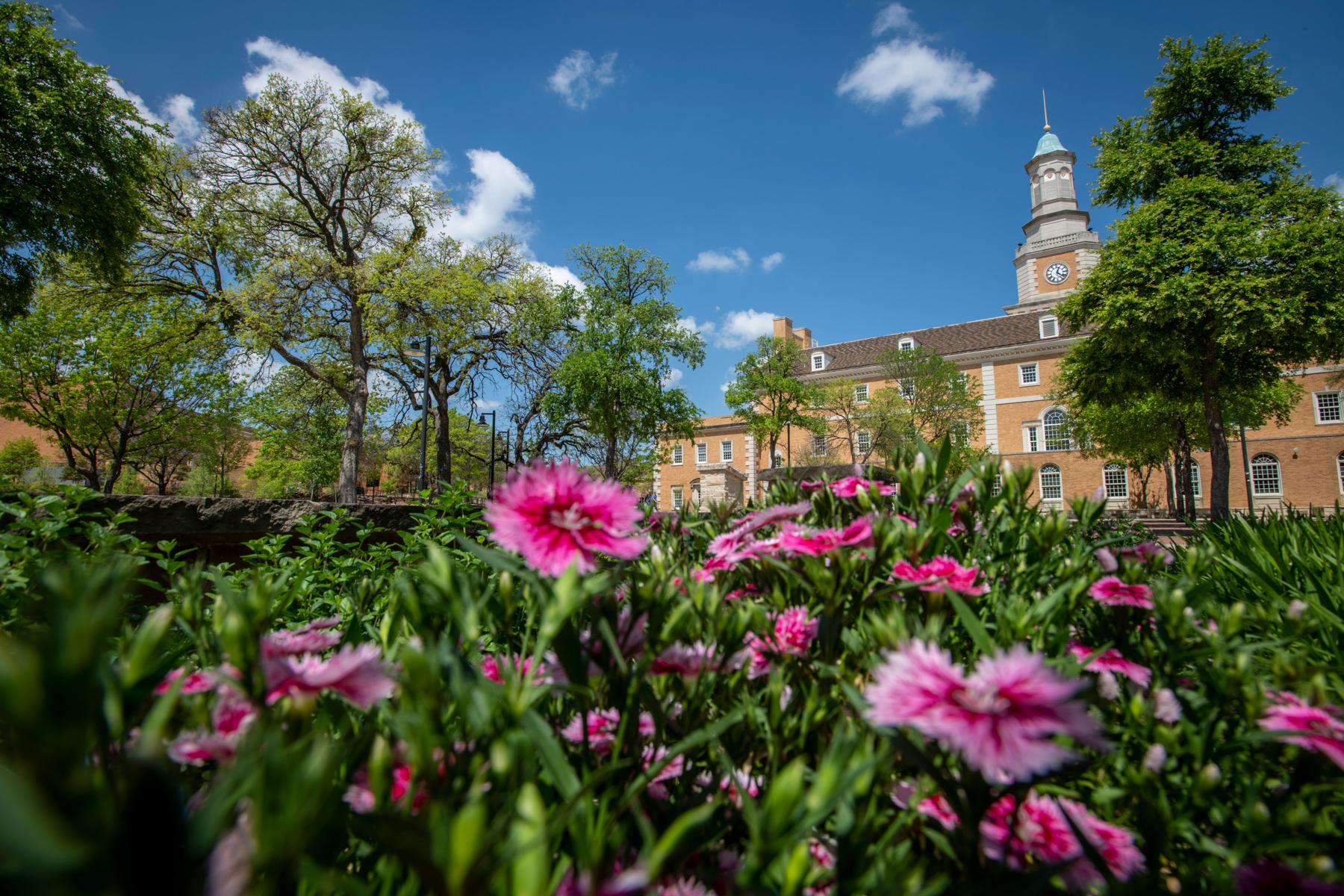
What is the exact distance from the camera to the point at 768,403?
36.5m

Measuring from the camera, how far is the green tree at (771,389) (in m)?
33.1

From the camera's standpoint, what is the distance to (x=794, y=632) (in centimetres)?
118

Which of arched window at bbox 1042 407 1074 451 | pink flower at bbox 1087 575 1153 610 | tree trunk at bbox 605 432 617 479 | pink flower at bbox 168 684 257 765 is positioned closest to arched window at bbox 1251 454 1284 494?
arched window at bbox 1042 407 1074 451

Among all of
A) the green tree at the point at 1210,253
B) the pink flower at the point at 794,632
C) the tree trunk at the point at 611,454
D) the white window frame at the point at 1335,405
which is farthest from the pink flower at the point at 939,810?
the white window frame at the point at 1335,405

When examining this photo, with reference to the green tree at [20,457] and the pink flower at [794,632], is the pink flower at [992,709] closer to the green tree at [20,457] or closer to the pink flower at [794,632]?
the pink flower at [794,632]

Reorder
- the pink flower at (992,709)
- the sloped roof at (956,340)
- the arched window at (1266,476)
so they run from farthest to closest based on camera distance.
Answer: the sloped roof at (956,340), the arched window at (1266,476), the pink flower at (992,709)

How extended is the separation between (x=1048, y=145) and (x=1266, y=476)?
33155 millimetres

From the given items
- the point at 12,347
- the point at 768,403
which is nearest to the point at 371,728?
the point at 12,347

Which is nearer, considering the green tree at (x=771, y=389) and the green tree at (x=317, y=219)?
the green tree at (x=317, y=219)

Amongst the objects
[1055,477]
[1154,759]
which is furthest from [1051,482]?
[1154,759]

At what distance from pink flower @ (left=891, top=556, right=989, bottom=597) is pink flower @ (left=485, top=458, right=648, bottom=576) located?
0.57 m

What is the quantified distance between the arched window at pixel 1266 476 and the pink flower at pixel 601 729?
144ft

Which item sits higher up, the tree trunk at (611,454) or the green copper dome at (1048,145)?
the green copper dome at (1048,145)

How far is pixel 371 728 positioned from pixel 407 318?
22.2 metres
